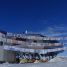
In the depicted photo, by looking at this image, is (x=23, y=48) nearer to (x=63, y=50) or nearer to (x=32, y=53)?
(x=32, y=53)

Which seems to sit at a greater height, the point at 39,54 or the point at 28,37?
the point at 28,37

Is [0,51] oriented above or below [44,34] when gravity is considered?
below

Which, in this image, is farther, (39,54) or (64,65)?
(39,54)

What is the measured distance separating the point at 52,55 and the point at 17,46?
86 cm

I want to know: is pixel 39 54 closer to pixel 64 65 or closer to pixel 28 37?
pixel 28 37

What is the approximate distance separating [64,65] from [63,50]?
1.55 meters

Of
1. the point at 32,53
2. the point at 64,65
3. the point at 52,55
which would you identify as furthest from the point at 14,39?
the point at 64,65

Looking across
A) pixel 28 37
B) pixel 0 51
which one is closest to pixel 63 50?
pixel 28 37

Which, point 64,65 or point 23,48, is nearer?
point 64,65

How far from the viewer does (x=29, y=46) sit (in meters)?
5.53

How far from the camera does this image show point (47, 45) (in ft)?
17.7

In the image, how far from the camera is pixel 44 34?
5.44m

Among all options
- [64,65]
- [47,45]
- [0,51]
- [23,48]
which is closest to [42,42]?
[47,45]

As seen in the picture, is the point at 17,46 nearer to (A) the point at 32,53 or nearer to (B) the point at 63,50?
(A) the point at 32,53
